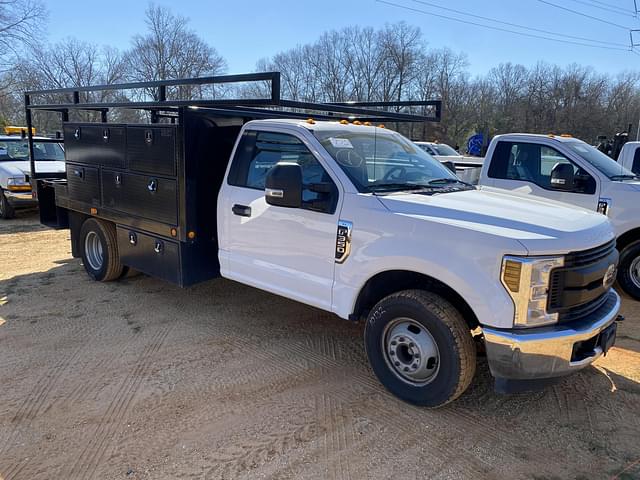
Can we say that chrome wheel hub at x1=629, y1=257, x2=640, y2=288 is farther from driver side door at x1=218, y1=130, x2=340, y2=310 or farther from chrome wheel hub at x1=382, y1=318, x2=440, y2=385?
driver side door at x1=218, y1=130, x2=340, y2=310

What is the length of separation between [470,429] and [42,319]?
4.30 metres

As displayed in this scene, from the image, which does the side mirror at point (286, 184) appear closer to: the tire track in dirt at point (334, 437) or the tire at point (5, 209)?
the tire track in dirt at point (334, 437)

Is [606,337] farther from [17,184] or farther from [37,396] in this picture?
[17,184]

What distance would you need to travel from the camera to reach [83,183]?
627 centimetres

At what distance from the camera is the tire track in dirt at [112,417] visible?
115 inches

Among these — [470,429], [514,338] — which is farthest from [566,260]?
[470,429]

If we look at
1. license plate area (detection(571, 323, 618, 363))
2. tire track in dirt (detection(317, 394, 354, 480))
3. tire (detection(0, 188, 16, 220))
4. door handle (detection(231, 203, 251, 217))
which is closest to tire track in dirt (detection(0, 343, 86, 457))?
door handle (detection(231, 203, 251, 217))

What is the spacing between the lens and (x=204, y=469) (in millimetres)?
2908

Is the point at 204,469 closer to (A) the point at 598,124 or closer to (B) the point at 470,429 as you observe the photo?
(B) the point at 470,429

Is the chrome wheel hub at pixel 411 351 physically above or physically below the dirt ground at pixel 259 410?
above

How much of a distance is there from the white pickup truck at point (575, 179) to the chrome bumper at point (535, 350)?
3.21 m

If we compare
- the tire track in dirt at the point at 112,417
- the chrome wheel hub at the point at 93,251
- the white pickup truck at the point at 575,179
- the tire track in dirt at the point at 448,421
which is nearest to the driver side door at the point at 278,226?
the tire track in dirt at the point at 448,421

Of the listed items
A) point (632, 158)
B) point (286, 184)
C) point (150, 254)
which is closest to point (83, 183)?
point (150, 254)

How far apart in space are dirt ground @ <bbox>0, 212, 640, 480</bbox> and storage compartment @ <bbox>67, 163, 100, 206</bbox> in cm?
151
